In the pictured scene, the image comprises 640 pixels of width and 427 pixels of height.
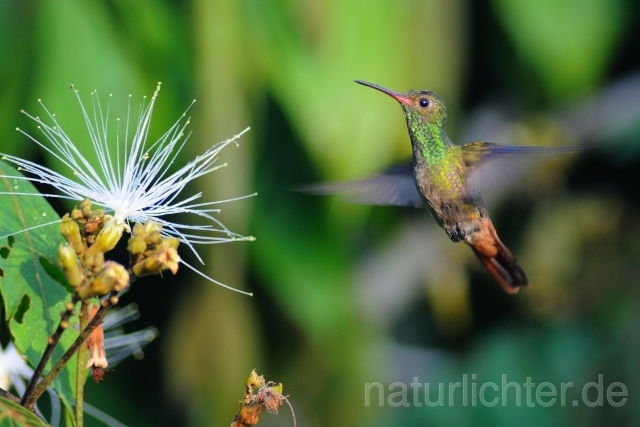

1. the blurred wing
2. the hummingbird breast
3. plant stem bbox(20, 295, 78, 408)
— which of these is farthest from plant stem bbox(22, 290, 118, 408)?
the blurred wing

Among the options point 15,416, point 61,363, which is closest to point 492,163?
point 61,363

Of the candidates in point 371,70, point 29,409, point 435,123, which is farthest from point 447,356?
point 29,409

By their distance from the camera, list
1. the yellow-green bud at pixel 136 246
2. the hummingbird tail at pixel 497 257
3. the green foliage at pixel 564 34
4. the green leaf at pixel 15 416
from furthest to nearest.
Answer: the green foliage at pixel 564 34, the hummingbird tail at pixel 497 257, the yellow-green bud at pixel 136 246, the green leaf at pixel 15 416

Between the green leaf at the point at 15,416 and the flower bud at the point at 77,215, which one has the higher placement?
the flower bud at the point at 77,215

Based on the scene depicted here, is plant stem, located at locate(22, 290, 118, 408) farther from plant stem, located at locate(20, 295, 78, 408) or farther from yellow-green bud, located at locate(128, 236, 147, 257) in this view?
yellow-green bud, located at locate(128, 236, 147, 257)

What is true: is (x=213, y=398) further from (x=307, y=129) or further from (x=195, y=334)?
(x=307, y=129)

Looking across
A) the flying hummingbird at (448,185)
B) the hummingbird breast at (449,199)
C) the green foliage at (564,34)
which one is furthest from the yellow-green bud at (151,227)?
the green foliage at (564,34)

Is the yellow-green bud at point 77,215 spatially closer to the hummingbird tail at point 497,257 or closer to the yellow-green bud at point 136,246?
the yellow-green bud at point 136,246
